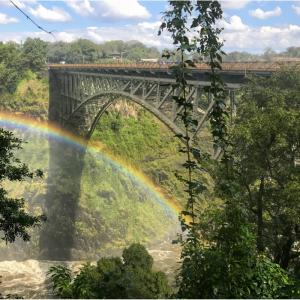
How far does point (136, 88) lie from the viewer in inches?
727

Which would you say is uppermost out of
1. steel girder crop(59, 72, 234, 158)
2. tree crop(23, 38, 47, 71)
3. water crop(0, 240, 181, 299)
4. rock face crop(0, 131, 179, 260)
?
tree crop(23, 38, 47, 71)

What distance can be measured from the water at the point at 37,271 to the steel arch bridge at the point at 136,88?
39.2 ft

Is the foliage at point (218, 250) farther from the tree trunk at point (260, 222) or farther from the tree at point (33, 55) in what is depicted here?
the tree at point (33, 55)

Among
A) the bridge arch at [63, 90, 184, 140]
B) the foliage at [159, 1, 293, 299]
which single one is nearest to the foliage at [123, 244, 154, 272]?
the bridge arch at [63, 90, 184, 140]

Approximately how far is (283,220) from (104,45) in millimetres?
61372

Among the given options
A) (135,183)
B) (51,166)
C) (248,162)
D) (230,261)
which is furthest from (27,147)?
(230,261)

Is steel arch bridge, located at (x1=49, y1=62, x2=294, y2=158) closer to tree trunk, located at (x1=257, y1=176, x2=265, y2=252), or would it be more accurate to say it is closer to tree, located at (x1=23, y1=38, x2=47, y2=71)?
tree, located at (x1=23, y1=38, x2=47, y2=71)

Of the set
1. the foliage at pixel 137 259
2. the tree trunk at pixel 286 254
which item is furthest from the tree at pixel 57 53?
the tree trunk at pixel 286 254

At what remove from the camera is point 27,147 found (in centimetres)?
4084

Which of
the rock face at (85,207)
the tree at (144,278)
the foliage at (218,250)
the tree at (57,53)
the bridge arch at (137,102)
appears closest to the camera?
the foliage at (218,250)

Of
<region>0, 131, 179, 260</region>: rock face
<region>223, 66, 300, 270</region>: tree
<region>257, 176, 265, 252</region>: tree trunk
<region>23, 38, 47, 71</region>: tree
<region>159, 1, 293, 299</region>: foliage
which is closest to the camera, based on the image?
<region>159, 1, 293, 299</region>: foliage

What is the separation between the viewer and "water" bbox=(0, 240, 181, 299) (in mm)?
20181

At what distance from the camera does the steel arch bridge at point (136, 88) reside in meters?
11.6

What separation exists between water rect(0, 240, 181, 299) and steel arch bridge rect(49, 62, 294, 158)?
471 inches
